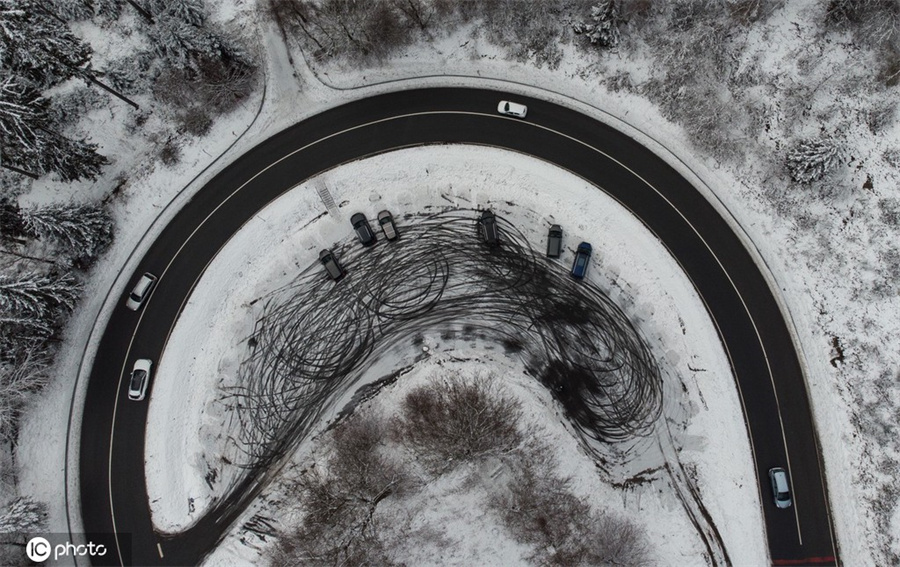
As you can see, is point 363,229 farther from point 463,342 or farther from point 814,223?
point 814,223

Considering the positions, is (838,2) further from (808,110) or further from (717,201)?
(717,201)

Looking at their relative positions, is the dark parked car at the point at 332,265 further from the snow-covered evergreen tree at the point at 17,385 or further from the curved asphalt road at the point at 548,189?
the snow-covered evergreen tree at the point at 17,385

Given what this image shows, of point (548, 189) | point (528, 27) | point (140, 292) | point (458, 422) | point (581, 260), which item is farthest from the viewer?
point (528, 27)

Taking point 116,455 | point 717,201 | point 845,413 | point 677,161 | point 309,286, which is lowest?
point 116,455

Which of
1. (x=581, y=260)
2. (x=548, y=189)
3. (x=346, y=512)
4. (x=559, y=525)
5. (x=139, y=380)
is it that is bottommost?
(x=346, y=512)

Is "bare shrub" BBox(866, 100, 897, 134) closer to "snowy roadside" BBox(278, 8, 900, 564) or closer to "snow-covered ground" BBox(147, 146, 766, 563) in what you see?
"snowy roadside" BBox(278, 8, 900, 564)

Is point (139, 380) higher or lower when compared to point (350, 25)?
lower

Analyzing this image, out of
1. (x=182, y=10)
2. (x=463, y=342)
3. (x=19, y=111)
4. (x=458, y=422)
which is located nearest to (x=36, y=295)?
(x=19, y=111)

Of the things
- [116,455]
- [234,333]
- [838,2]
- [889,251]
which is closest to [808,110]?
[838,2]
